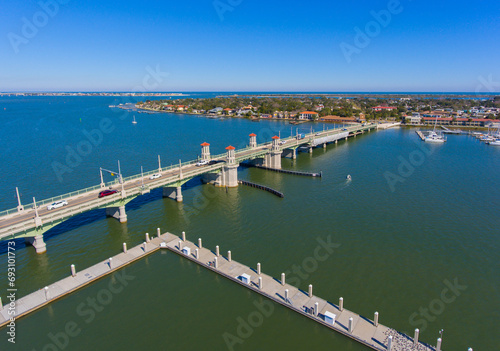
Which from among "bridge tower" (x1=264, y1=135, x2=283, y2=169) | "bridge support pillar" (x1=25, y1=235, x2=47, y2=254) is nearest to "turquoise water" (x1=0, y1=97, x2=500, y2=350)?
"bridge support pillar" (x1=25, y1=235, x2=47, y2=254)

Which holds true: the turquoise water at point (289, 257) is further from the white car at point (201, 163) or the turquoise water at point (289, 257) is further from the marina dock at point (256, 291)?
the white car at point (201, 163)

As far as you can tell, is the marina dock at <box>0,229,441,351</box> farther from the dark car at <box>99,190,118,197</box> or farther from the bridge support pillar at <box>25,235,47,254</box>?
the dark car at <box>99,190,118,197</box>

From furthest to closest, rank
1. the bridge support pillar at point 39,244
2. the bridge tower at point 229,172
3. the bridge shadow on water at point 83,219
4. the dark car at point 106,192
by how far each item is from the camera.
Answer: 1. the bridge tower at point 229,172
2. the dark car at point 106,192
3. the bridge shadow on water at point 83,219
4. the bridge support pillar at point 39,244

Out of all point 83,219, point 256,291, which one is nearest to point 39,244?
point 83,219

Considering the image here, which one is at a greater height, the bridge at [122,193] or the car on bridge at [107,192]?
the car on bridge at [107,192]

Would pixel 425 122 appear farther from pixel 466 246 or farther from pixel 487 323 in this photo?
pixel 487 323

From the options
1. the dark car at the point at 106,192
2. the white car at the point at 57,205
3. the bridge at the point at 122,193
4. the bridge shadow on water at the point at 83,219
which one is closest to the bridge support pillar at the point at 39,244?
the bridge at the point at 122,193

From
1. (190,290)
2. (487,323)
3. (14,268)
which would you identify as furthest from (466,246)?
(14,268)
